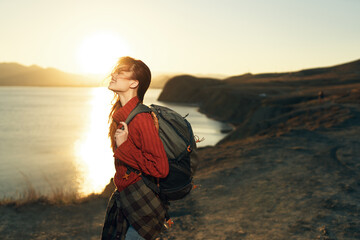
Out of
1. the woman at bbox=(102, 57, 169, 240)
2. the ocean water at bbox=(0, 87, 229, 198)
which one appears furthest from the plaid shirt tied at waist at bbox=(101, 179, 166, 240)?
the ocean water at bbox=(0, 87, 229, 198)

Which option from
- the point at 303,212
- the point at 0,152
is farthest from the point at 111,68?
the point at 0,152

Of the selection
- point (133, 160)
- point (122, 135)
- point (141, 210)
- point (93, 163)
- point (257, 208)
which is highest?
point (122, 135)

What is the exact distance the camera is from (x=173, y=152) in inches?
85.9

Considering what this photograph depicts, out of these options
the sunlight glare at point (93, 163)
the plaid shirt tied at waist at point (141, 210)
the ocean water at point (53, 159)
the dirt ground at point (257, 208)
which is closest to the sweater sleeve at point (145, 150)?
the plaid shirt tied at waist at point (141, 210)

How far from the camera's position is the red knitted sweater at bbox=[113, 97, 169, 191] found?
2.10 metres

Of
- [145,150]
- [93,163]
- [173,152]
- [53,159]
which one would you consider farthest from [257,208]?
[53,159]

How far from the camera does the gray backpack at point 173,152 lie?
218 centimetres

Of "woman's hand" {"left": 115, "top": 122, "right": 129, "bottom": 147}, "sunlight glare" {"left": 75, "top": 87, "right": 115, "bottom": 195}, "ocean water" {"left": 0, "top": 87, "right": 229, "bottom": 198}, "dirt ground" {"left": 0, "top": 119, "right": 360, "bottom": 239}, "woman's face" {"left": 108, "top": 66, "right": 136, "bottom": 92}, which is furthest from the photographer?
"sunlight glare" {"left": 75, "top": 87, "right": 115, "bottom": 195}

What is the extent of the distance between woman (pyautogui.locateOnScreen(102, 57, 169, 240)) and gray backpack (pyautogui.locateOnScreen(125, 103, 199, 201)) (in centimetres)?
7

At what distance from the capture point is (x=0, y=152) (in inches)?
981

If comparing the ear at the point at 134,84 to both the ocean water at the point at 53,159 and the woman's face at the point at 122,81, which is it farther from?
the ocean water at the point at 53,159

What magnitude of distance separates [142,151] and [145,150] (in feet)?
0.16

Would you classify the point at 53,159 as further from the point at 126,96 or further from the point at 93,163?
the point at 126,96

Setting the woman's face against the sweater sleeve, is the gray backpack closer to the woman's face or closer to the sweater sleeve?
the sweater sleeve
